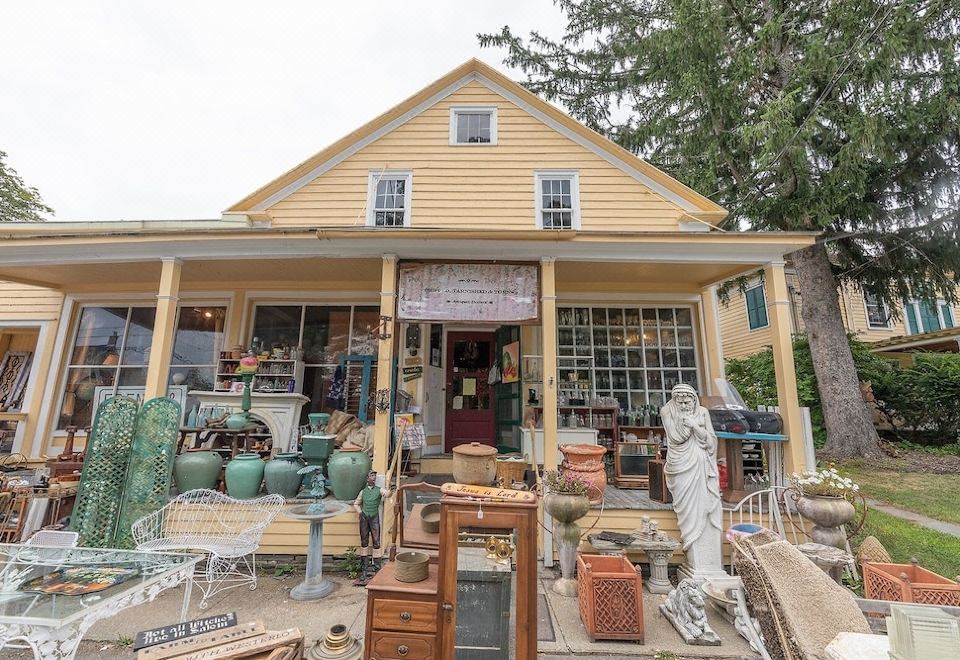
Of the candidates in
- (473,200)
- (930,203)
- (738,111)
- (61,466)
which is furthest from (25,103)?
(930,203)

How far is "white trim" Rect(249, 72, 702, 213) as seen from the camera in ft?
24.2

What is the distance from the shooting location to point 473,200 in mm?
7309

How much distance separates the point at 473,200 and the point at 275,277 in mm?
3821

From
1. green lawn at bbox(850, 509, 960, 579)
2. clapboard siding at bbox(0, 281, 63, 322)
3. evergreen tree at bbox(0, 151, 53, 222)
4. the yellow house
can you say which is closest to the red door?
the yellow house

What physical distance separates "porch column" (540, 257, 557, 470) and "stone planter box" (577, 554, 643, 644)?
1.54m

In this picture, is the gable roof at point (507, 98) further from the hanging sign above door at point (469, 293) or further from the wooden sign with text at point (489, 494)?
the wooden sign with text at point (489, 494)

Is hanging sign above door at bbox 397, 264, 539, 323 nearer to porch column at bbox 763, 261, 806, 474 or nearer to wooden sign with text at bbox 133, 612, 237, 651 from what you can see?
porch column at bbox 763, 261, 806, 474

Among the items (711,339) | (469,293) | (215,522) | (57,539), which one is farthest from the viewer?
(711,339)

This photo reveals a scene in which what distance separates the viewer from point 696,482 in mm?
3959

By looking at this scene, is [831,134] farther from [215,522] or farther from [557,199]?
[215,522]

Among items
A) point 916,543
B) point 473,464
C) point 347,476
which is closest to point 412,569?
point 473,464

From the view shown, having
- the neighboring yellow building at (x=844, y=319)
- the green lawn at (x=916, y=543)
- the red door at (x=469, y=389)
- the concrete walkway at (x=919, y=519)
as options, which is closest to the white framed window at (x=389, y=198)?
the red door at (x=469, y=389)

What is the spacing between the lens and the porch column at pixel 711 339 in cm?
686

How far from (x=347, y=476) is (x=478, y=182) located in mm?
5551
